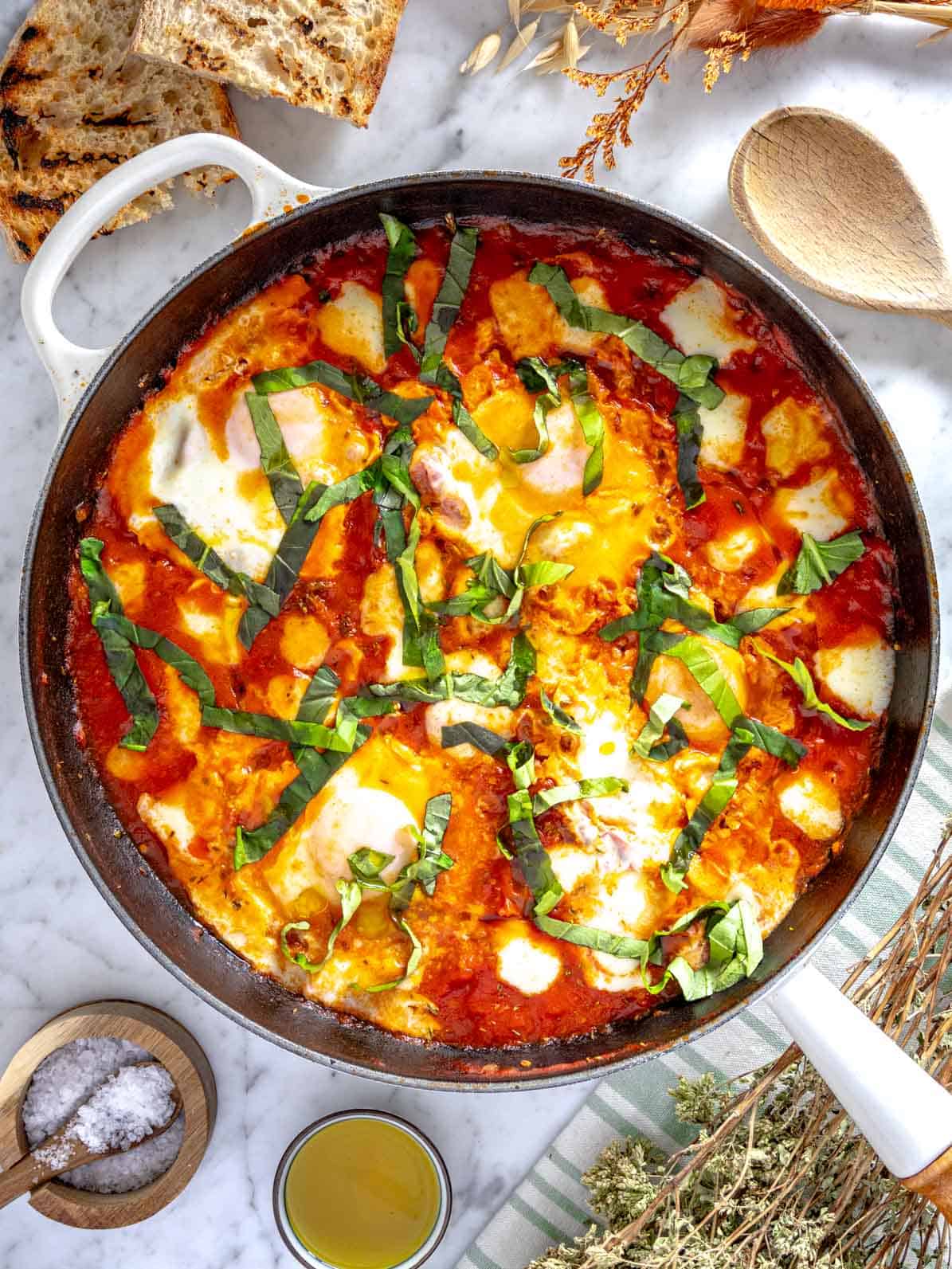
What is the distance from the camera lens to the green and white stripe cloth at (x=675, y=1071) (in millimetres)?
3166

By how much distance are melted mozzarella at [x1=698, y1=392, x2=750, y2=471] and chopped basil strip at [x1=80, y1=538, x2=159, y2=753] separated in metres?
1.56

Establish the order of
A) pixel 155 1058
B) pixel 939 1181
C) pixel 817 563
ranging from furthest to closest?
pixel 155 1058
pixel 817 563
pixel 939 1181

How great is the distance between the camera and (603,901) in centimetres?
296

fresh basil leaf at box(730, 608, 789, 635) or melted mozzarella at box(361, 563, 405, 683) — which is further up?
fresh basil leaf at box(730, 608, 789, 635)

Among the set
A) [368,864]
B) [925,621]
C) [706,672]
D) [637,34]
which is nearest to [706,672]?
[706,672]

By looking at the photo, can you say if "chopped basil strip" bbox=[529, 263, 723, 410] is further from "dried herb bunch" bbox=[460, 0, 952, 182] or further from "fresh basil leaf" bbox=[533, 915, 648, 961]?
"fresh basil leaf" bbox=[533, 915, 648, 961]

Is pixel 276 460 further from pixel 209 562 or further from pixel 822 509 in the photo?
pixel 822 509

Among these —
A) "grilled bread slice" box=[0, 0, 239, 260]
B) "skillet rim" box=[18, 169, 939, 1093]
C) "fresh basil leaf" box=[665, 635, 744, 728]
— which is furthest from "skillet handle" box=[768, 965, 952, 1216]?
"grilled bread slice" box=[0, 0, 239, 260]

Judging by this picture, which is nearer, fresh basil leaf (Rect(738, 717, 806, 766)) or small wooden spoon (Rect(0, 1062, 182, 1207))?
fresh basil leaf (Rect(738, 717, 806, 766))

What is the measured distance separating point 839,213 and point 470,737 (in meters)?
1.68

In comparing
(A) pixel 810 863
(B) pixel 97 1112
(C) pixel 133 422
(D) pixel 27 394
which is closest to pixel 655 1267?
(A) pixel 810 863

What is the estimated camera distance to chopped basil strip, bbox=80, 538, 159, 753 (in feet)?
9.70

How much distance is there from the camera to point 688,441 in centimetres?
296

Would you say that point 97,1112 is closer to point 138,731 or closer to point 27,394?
point 138,731
